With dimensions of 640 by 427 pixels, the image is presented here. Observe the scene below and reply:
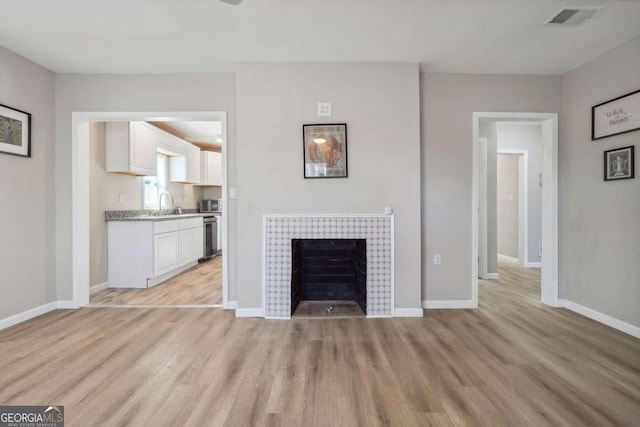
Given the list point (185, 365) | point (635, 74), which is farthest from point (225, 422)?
point (635, 74)

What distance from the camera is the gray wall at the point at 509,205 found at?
229 inches

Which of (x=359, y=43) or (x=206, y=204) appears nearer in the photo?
(x=359, y=43)

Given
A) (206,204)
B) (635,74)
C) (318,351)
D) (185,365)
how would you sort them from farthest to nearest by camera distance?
(206,204)
(635,74)
(318,351)
(185,365)

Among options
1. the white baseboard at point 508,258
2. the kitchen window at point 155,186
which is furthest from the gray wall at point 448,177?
the kitchen window at point 155,186

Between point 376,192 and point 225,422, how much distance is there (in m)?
2.23

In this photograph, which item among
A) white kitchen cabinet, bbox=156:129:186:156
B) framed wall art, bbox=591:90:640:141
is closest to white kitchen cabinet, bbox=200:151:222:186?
white kitchen cabinet, bbox=156:129:186:156

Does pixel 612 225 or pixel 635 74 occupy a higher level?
pixel 635 74

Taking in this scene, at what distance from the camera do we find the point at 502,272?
4953mm

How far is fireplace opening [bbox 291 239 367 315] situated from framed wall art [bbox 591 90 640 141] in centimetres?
253

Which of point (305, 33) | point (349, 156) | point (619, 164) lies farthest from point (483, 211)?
point (305, 33)

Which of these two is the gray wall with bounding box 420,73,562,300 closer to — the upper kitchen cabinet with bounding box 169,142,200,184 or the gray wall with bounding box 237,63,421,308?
the gray wall with bounding box 237,63,421,308

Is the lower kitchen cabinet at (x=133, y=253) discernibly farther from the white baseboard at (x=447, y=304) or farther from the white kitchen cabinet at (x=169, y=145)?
the white baseboard at (x=447, y=304)

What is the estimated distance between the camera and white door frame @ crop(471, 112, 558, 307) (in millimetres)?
3207

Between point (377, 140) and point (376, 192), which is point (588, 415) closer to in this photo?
point (376, 192)
